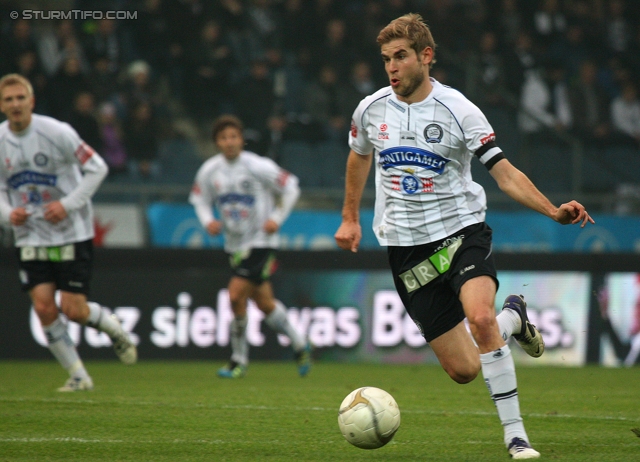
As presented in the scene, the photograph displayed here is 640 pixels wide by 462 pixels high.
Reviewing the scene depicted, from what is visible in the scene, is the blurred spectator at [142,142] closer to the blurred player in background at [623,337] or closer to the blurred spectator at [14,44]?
the blurred spectator at [14,44]

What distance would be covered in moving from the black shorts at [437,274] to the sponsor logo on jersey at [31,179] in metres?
3.61

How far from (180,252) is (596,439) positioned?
752cm

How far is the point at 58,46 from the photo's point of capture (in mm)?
14328

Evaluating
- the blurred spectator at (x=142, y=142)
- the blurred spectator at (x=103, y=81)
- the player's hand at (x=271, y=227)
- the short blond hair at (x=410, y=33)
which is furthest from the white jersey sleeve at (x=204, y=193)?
the short blond hair at (x=410, y=33)

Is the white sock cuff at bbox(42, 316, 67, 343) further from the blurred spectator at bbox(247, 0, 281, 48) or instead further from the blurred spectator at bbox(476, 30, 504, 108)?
the blurred spectator at bbox(476, 30, 504, 108)

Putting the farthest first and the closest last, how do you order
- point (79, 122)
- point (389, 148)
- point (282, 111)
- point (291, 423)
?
point (282, 111)
point (79, 122)
point (291, 423)
point (389, 148)

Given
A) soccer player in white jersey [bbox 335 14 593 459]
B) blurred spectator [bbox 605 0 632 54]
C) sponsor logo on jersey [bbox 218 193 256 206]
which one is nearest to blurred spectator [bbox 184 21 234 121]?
sponsor logo on jersey [bbox 218 193 256 206]

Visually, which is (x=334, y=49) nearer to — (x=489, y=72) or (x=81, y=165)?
(x=489, y=72)

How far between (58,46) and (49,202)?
7.01m

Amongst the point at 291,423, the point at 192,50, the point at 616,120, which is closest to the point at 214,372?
the point at 291,423

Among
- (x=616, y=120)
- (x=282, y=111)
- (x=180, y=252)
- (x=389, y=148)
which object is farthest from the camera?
(x=616, y=120)

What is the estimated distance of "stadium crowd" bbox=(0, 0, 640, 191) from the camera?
1385 centimetres

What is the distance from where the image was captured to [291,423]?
6.21 meters

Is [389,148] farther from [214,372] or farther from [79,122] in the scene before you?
[79,122]
